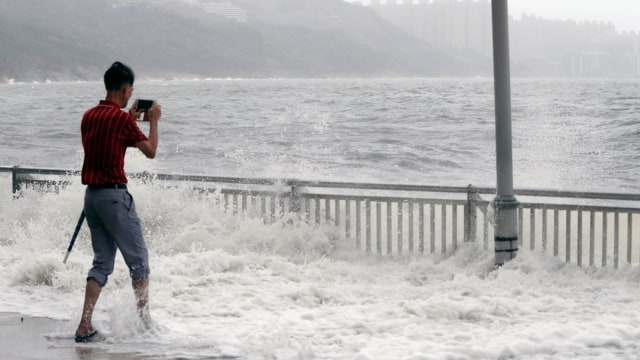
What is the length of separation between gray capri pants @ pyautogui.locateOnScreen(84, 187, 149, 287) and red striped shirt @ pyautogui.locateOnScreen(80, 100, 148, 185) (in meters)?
0.12

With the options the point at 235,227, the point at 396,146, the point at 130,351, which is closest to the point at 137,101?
the point at 130,351

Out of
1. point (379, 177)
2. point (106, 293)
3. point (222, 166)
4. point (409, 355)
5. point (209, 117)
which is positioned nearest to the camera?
point (409, 355)

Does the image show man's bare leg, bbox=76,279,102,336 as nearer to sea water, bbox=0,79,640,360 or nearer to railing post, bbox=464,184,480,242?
sea water, bbox=0,79,640,360

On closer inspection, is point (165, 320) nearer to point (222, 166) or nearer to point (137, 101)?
point (137, 101)

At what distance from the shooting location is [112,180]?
7066 millimetres

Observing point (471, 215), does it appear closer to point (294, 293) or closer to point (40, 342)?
point (294, 293)

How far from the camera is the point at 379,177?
133ft

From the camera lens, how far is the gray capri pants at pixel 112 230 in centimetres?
708

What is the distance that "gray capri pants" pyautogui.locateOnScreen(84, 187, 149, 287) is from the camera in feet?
23.2

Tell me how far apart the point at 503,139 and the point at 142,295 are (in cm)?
387

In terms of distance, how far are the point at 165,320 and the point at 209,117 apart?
76752mm

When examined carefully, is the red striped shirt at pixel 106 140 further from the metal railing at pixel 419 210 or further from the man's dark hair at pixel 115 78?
the metal railing at pixel 419 210

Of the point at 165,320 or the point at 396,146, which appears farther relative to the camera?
the point at 396,146

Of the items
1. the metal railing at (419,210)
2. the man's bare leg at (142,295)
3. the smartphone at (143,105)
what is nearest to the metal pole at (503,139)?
the metal railing at (419,210)
